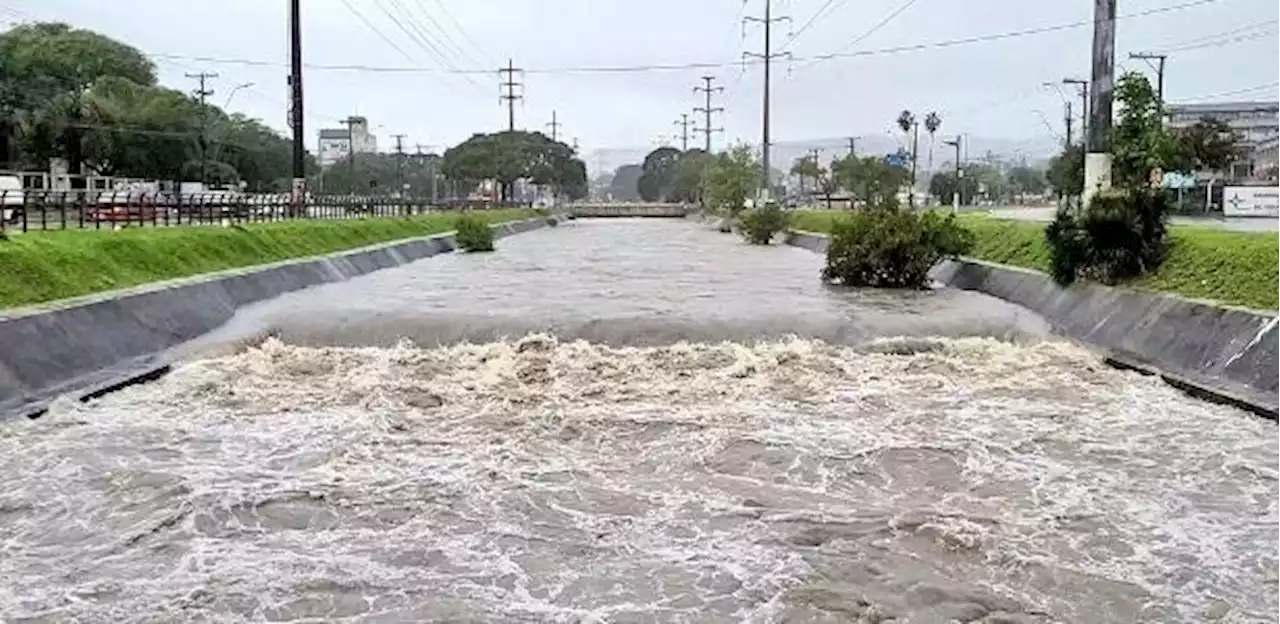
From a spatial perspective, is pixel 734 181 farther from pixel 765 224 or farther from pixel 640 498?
pixel 640 498

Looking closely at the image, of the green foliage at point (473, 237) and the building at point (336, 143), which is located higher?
the building at point (336, 143)

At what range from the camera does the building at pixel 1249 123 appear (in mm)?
78500

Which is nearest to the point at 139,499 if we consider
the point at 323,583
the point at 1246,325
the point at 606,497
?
the point at 323,583

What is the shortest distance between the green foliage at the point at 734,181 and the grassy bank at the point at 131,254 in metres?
44.3

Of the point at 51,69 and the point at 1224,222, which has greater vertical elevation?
the point at 51,69

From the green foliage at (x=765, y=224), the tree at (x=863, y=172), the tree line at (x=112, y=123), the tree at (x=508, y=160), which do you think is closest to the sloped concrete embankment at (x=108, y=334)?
the green foliage at (x=765, y=224)

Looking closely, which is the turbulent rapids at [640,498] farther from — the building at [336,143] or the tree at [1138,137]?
the building at [336,143]

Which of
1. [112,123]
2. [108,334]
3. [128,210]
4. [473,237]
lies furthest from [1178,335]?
[112,123]

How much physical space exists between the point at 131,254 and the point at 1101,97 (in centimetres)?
1468

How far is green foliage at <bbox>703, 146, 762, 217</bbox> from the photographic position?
74.8 meters

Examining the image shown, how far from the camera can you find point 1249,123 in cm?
10888

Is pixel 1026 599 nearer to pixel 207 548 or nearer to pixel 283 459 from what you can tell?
pixel 207 548

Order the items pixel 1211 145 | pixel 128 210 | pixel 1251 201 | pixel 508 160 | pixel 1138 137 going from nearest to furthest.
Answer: pixel 1138 137 → pixel 128 210 → pixel 1251 201 → pixel 1211 145 → pixel 508 160

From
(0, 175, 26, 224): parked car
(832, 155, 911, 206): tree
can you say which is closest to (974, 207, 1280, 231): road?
(832, 155, 911, 206): tree
